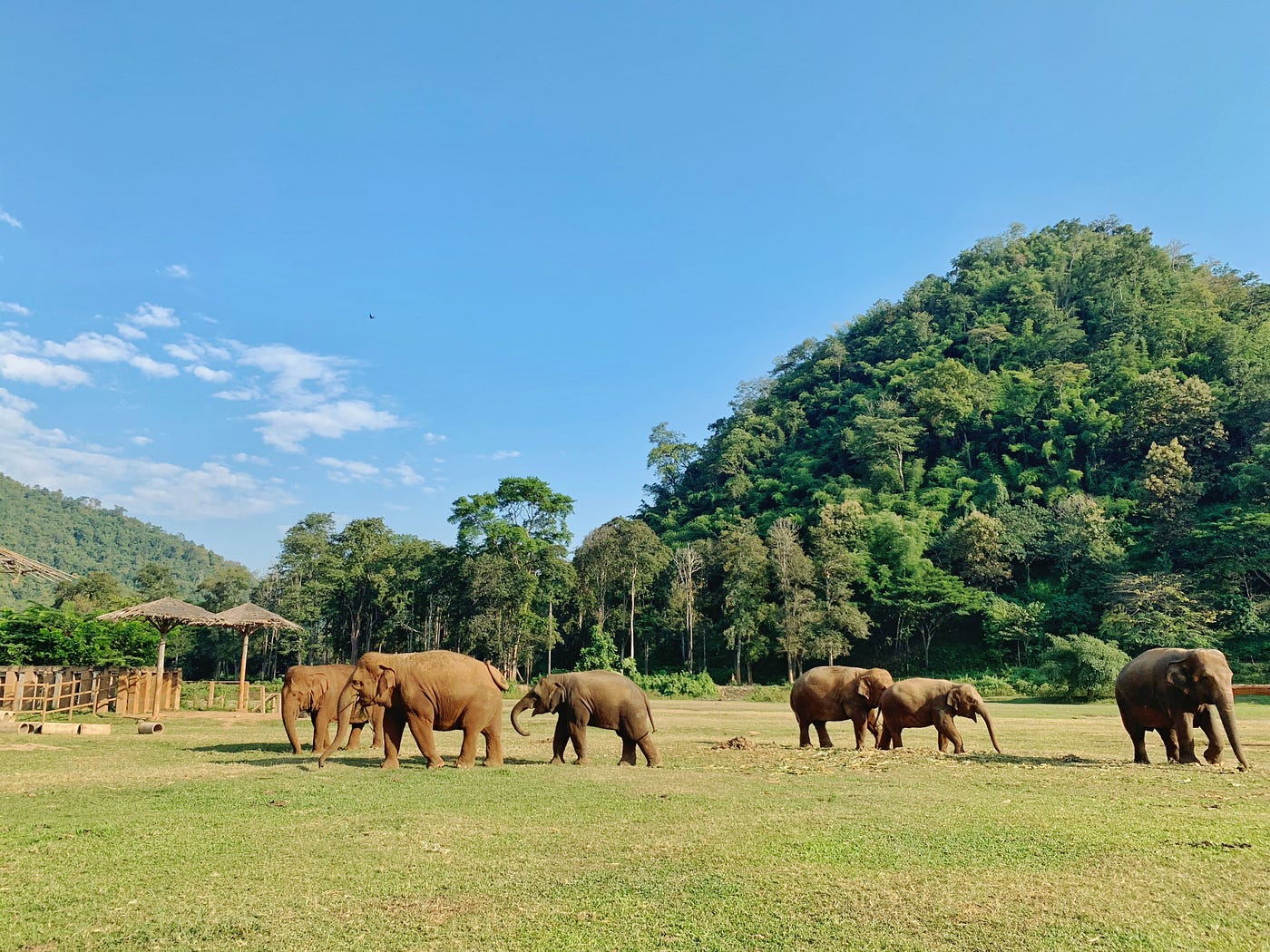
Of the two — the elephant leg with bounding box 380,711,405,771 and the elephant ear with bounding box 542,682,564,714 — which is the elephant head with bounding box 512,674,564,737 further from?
the elephant leg with bounding box 380,711,405,771

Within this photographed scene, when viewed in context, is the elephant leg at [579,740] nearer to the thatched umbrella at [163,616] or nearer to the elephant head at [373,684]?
the elephant head at [373,684]

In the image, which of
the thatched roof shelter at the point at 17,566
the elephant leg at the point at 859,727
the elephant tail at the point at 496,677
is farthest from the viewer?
the thatched roof shelter at the point at 17,566

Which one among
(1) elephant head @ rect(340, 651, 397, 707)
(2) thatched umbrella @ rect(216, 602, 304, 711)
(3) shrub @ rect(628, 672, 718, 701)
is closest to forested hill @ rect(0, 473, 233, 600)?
(3) shrub @ rect(628, 672, 718, 701)

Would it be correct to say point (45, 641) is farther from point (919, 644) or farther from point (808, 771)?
point (919, 644)

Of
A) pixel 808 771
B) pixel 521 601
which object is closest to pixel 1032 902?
pixel 808 771

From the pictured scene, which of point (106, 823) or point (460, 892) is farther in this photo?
A: point (106, 823)

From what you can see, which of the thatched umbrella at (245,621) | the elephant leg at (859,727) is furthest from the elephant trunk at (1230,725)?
the thatched umbrella at (245,621)

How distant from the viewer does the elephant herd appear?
14.4 m

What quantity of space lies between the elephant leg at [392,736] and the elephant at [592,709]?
2.16 m

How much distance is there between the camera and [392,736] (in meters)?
14.7

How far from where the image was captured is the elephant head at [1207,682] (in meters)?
13.8

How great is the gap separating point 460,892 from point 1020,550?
7296 cm

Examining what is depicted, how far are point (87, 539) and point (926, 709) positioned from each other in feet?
605

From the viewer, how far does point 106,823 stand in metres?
9.18
